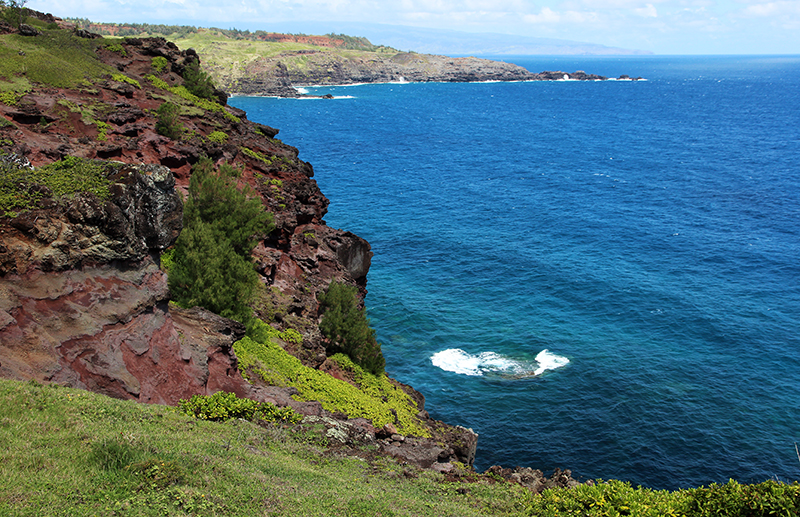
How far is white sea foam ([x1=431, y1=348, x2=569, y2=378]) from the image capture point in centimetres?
5206

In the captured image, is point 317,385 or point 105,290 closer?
point 105,290

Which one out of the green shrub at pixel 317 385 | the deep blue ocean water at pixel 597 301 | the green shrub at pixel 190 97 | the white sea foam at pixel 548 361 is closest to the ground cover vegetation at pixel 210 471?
the green shrub at pixel 317 385

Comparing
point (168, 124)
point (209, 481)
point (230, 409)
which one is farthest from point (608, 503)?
point (168, 124)

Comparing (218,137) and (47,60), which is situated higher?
(47,60)

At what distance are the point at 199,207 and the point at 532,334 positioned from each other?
36218 mm

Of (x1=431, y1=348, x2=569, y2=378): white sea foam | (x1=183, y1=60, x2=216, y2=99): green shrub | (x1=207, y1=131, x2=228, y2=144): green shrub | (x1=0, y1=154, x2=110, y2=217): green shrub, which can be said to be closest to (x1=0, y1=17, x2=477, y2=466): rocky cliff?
(x1=0, y1=154, x2=110, y2=217): green shrub

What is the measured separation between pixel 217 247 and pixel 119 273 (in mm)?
8143

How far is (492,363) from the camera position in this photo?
53.4 meters

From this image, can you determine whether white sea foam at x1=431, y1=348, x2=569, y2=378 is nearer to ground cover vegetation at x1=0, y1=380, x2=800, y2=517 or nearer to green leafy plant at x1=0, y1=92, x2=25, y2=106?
ground cover vegetation at x1=0, y1=380, x2=800, y2=517

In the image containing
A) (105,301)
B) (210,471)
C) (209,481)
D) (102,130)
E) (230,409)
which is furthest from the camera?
(102,130)

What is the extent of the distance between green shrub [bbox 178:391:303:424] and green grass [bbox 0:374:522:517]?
3.32 ft

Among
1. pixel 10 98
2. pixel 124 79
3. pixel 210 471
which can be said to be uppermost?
pixel 124 79

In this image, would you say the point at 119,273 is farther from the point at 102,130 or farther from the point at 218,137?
the point at 218,137

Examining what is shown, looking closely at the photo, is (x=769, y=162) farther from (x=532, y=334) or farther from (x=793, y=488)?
(x=793, y=488)
